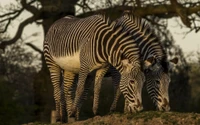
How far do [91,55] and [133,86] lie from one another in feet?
4.85

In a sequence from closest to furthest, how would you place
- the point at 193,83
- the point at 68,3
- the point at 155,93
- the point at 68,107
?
the point at 155,93, the point at 68,107, the point at 68,3, the point at 193,83

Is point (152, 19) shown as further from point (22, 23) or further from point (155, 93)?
point (155, 93)

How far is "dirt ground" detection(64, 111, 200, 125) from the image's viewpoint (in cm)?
1105

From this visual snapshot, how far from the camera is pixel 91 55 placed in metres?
14.4

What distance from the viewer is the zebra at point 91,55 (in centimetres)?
1338

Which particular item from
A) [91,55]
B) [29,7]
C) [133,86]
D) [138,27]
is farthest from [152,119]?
[29,7]

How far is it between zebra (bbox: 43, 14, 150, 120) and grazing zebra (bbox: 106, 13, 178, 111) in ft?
1.60

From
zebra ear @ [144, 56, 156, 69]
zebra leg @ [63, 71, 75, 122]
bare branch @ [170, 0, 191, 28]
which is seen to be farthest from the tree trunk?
zebra ear @ [144, 56, 156, 69]

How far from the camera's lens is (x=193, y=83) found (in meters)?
40.9

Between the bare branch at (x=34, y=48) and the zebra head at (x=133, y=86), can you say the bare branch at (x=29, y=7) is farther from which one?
the zebra head at (x=133, y=86)

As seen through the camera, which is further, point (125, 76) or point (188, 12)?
point (188, 12)

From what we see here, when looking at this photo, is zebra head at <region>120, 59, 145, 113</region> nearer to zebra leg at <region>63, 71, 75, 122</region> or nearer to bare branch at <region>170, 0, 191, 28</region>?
zebra leg at <region>63, 71, 75, 122</region>

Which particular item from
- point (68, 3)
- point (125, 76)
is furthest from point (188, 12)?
point (125, 76)

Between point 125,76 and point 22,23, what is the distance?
43.3 ft
